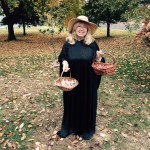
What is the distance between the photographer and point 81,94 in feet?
19.9

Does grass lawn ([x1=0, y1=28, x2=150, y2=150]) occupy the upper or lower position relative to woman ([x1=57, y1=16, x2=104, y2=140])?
lower

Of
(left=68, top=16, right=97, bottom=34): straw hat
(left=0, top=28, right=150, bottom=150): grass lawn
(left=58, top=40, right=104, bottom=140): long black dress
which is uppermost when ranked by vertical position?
(left=68, top=16, right=97, bottom=34): straw hat

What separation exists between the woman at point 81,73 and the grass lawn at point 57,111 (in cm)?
38

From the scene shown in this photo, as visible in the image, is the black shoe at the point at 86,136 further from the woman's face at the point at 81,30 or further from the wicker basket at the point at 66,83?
the woman's face at the point at 81,30

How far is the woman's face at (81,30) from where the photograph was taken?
5.60m

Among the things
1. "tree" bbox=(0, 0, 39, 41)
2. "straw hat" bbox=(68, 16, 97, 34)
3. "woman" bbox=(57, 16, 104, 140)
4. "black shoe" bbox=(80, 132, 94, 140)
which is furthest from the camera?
"tree" bbox=(0, 0, 39, 41)

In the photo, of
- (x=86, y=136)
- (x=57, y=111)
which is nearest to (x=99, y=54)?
(x=86, y=136)

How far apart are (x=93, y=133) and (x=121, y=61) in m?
7.78

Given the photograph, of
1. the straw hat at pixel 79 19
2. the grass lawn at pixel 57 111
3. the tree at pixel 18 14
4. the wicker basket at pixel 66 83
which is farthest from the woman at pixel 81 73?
the tree at pixel 18 14

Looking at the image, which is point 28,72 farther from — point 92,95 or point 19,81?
point 92,95

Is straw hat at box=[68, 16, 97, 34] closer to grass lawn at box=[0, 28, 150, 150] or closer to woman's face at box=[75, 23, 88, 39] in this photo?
woman's face at box=[75, 23, 88, 39]

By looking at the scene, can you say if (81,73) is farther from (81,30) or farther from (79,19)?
(79,19)

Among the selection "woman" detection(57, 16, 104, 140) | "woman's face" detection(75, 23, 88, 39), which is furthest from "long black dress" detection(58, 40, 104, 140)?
"woman's face" detection(75, 23, 88, 39)

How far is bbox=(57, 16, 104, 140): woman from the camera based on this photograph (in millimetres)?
5684
